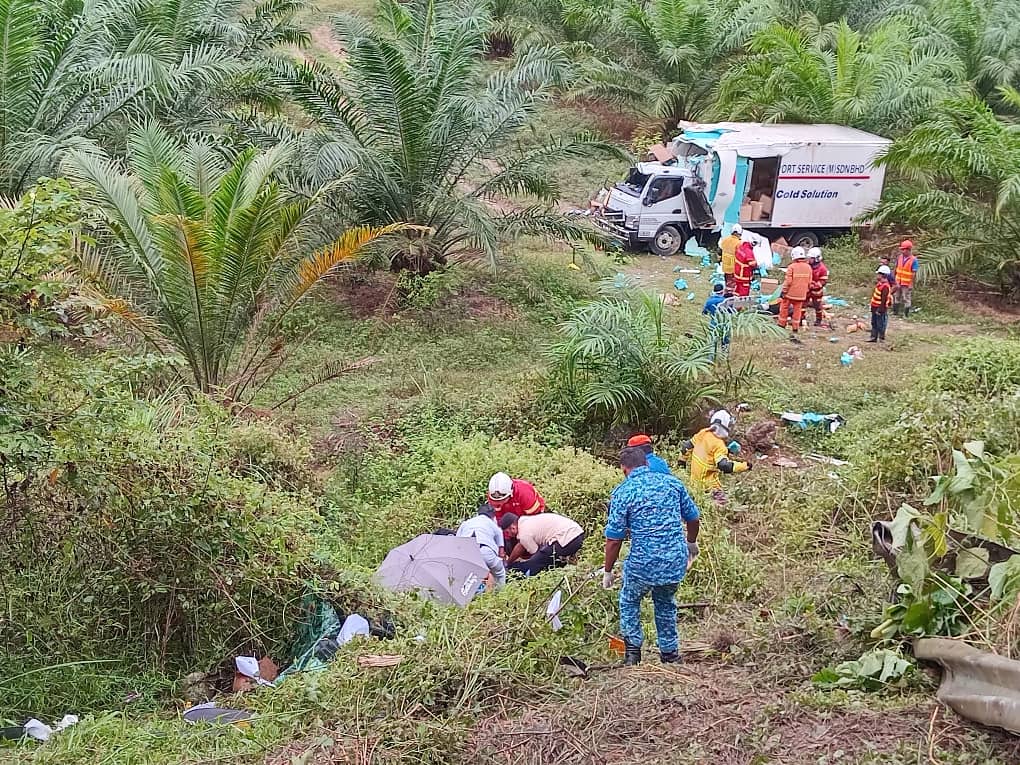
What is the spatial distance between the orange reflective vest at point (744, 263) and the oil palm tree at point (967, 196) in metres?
2.85

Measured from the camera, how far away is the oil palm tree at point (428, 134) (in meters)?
12.1

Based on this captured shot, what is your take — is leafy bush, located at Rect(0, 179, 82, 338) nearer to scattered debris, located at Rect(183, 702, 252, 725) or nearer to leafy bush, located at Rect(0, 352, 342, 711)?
leafy bush, located at Rect(0, 352, 342, 711)

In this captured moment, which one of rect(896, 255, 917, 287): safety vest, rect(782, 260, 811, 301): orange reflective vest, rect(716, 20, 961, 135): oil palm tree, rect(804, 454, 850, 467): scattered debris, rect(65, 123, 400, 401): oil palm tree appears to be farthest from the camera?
rect(716, 20, 961, 135): oil palm tree

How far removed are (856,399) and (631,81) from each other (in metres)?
11.7

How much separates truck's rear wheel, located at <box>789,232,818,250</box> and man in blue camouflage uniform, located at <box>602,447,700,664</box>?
41.8ft

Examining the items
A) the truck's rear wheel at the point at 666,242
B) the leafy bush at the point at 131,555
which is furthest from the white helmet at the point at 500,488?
the truck's rear wheel at the point at 666,242

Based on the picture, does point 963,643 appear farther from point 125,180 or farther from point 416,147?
point 416,147

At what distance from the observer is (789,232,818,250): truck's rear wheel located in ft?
56.0

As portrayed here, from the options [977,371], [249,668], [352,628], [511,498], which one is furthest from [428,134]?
[249,668]

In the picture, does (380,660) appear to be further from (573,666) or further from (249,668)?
(249,668)

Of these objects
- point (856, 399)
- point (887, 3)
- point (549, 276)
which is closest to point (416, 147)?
point (549, 276)

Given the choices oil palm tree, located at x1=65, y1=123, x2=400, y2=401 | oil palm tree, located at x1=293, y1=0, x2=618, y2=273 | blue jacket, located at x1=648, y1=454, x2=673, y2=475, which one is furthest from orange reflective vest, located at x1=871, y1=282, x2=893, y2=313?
blue jacket, located at x1=648, y1=454, x2=673, y2=475

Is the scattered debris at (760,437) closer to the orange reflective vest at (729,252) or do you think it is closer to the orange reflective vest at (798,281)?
the orange reflective vest at (798,281)

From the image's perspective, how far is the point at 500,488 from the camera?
7.42 meters
